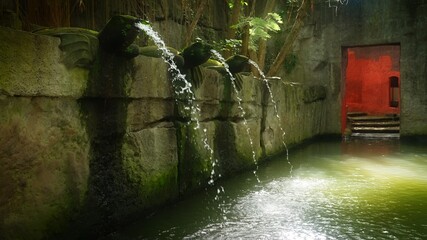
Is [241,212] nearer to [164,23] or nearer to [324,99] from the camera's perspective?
[164,23]

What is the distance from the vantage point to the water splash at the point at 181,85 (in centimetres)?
340

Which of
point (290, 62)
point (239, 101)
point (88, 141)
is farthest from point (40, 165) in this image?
point (290, 62)

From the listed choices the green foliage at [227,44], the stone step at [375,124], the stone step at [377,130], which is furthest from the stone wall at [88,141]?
the stone step at [375,124]

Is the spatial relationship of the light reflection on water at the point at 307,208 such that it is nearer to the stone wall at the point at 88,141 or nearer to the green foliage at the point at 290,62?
the stone wall at the point at 88,141

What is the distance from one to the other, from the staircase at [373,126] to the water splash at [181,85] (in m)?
8.51

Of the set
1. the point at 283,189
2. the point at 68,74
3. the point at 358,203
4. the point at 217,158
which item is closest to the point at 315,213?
the point at 358,203

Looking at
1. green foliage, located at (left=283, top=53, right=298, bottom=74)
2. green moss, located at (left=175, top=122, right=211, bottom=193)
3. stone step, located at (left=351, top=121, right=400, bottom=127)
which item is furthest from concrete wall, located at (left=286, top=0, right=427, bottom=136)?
green moss, located at (left=175, top=122, right=211, bottom=193)

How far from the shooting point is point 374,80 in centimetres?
1712

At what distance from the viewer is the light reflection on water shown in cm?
A: 277

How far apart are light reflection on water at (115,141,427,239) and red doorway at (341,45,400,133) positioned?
40.3 feet

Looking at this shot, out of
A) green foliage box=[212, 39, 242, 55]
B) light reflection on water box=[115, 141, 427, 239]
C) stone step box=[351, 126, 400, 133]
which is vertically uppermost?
green foliage box=[212, 39, 242, 55]

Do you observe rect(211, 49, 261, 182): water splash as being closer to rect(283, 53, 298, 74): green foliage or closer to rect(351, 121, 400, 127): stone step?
rect(283, 53, 298, 74): green foliage

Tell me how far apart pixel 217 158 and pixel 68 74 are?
2534 mm

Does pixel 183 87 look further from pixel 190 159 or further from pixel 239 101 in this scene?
pixel 239 101
